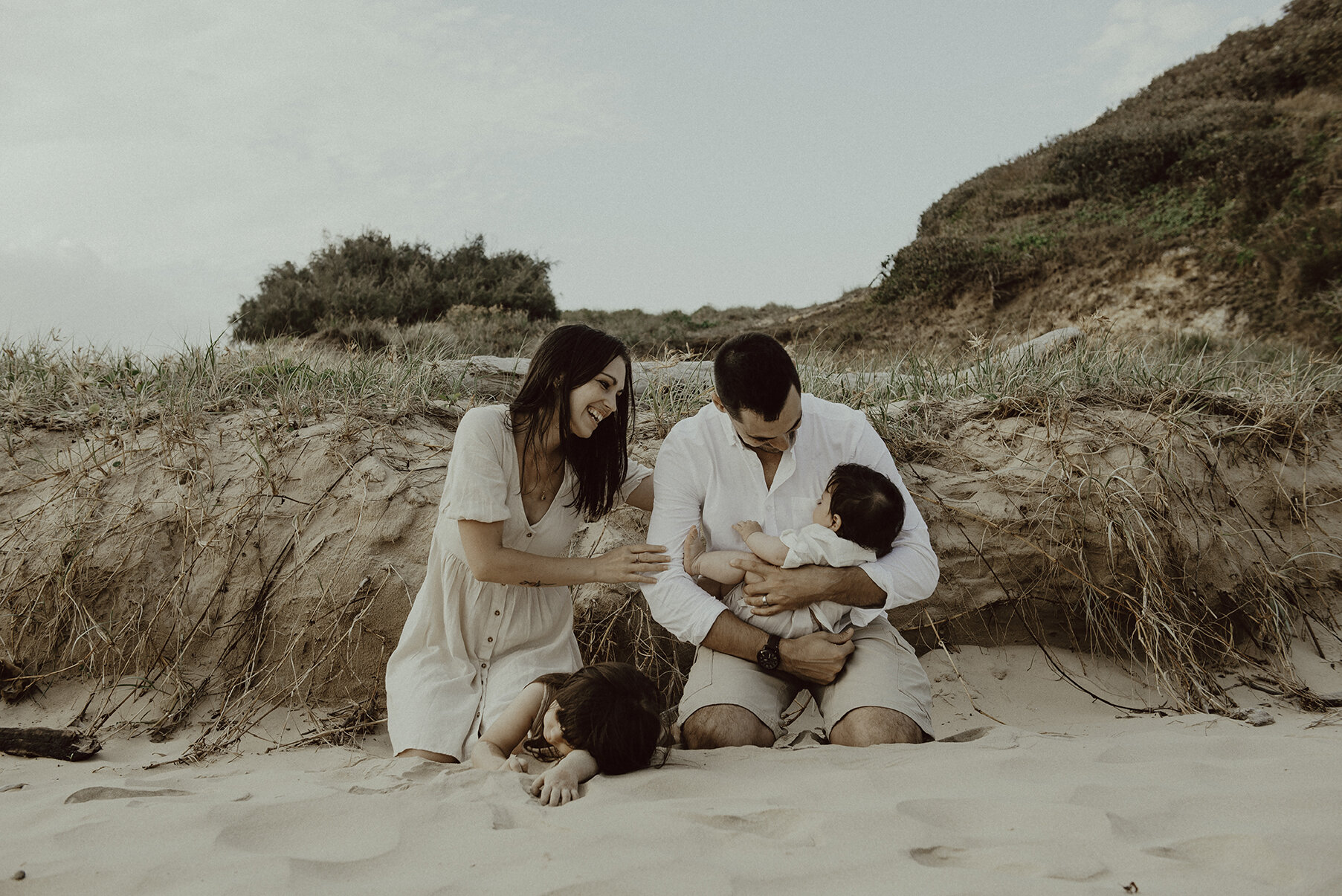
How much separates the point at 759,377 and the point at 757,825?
1534 millimetres

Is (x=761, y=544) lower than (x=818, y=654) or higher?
higher

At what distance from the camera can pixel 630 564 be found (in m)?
2.96

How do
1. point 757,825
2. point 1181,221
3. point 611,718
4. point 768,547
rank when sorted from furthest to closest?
point 1181,221
point 768,547
point 611,718
point 757,825

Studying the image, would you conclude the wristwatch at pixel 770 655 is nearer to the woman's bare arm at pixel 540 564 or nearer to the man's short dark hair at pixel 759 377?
the woman's bare arm at pixel 540 564

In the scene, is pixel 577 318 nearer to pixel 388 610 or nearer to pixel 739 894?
pixel 388 610

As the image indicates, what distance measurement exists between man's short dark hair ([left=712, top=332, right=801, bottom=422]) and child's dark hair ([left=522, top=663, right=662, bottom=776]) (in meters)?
1.06

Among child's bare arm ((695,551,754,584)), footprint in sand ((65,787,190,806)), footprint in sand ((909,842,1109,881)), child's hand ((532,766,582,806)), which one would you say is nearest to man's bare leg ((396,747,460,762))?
child's hand ((532,766,582,806))

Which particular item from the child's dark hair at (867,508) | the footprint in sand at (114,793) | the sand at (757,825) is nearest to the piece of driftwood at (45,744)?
the sand at (757,825)

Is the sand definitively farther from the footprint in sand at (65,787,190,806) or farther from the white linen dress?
the white linen dress

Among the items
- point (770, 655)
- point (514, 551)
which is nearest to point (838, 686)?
point (770, 655)

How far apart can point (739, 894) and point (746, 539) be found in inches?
62.5

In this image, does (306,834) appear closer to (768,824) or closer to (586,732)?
(586,732)

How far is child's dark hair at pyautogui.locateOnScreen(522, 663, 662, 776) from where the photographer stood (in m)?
2.59

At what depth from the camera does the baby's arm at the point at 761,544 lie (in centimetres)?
309
